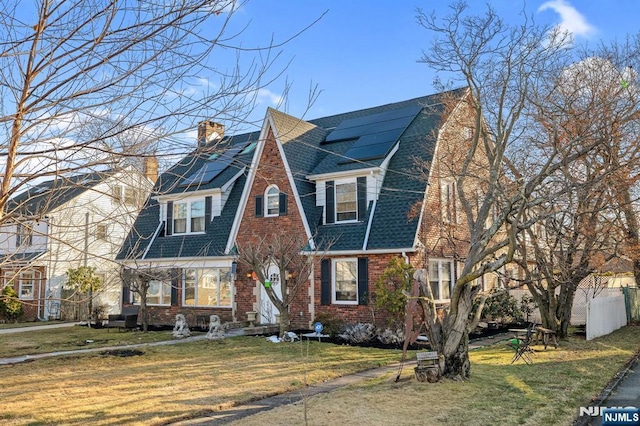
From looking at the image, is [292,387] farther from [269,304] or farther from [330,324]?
[269,304]

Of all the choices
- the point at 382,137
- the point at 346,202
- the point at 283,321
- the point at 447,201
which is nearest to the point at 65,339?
the point at 283,321

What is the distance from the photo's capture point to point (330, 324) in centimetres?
→ 1628

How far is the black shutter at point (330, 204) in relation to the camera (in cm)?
1906

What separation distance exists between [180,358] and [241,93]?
9.97 meters

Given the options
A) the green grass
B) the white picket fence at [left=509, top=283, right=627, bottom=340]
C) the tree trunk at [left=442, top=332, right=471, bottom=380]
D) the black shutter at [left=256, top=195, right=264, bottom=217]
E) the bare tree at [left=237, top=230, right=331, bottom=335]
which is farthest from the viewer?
the black shutter at [left=256, top=195, right=264, bottom=217]

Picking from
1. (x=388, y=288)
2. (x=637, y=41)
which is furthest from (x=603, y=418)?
(x=637, y=41)

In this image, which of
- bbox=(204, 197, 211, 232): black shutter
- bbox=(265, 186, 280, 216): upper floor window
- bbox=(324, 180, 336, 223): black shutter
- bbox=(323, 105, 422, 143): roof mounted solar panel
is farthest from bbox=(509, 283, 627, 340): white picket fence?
bbox=(204, 197, 211, 232): black shutter

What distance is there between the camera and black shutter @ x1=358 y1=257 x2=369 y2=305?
17.2 metres

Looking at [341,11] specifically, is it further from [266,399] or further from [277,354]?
[277,354]

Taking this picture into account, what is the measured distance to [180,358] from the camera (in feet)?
42.5

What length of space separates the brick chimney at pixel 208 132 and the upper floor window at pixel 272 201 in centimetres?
1424

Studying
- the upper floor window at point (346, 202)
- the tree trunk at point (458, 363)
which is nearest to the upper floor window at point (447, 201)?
the upper floor window at point (346, 202)

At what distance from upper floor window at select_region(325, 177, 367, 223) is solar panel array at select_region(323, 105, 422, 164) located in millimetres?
907

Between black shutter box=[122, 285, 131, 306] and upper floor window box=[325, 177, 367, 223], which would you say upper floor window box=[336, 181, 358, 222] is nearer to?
upper floor window box=[325, 177, 367, 223]
